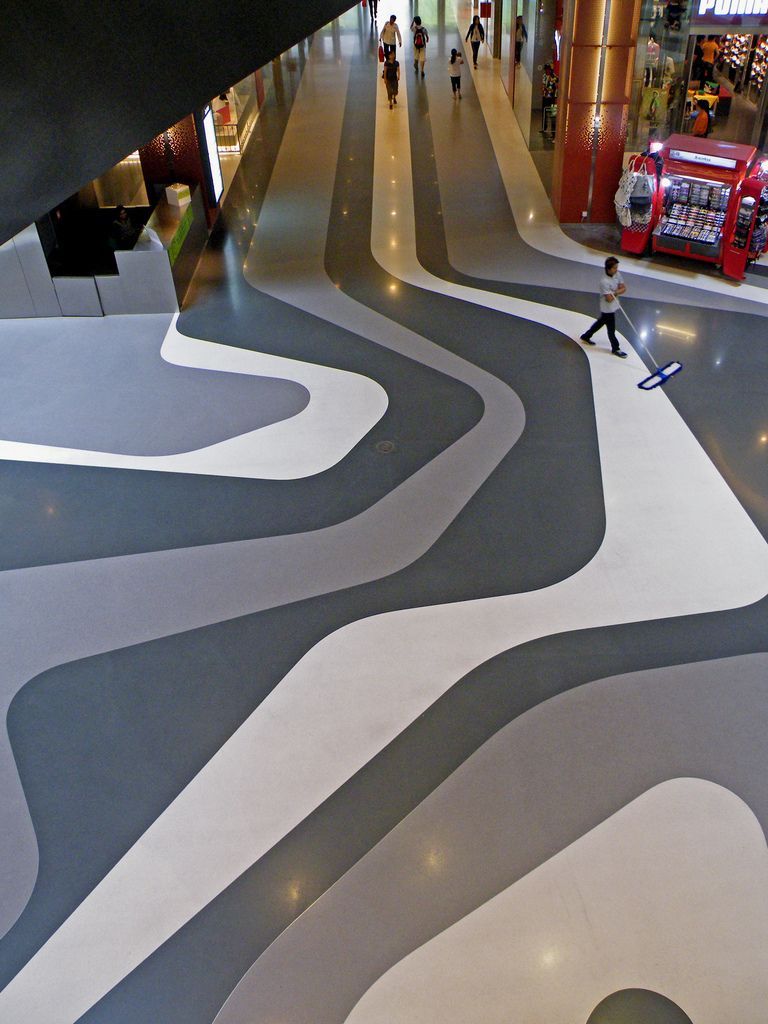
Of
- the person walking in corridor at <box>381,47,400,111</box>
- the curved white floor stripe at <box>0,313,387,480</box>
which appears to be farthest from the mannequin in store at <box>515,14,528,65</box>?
the curved white floor stripe at <box>0,313,387,480</box>

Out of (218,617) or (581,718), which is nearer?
(581,718)

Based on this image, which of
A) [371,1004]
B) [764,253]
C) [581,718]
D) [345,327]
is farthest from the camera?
[764,253]

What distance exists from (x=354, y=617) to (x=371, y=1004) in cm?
281

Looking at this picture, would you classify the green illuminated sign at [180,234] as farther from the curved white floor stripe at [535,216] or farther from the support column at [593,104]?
the support column at [593,104]

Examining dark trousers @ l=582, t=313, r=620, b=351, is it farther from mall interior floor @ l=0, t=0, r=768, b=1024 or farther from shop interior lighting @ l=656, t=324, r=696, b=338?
shop interior lighting @ l=656, t=324, r=696, b=338

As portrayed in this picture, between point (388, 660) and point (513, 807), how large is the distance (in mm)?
1462

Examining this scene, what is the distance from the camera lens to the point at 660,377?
8977mm

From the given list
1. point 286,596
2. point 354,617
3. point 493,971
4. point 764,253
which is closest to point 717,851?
point 493,971

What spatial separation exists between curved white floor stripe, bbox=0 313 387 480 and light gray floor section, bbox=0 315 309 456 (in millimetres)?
135

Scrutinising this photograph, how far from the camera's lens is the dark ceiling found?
5.58ft

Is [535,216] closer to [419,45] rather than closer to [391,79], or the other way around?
[391,79]

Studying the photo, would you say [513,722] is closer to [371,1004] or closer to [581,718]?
[581,718]

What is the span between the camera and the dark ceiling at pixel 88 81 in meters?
1.70

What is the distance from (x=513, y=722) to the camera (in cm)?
555
